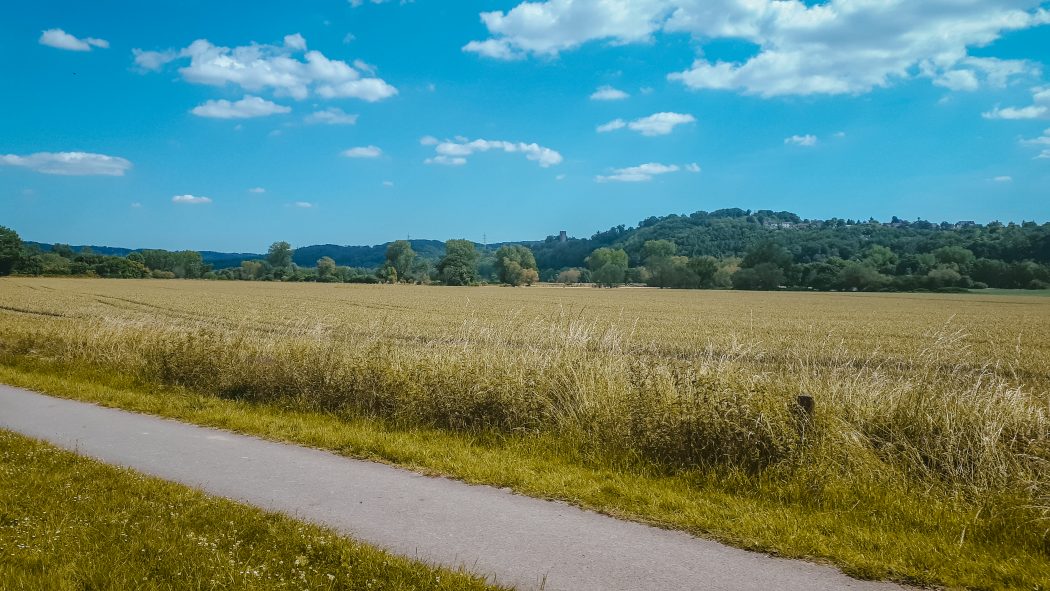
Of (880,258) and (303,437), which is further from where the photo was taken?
(880,258)

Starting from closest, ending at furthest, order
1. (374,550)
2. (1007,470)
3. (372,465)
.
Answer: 1. (374,550)
2. (1007,470)
3. (372,465)

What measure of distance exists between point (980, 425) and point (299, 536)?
7.01 metres

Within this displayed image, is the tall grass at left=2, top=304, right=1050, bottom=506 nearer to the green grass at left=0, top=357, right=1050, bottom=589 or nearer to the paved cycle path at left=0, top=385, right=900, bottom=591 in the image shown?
the green grass at left=0, top=357, right=1050, bottom=589

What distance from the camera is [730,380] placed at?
8102 mm

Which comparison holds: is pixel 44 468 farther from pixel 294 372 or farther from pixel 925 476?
pixel 925 476

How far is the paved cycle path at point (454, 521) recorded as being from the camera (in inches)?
195

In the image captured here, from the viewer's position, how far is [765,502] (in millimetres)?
6543

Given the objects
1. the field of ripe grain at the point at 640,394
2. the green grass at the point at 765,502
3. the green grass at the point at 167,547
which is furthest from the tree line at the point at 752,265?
the green grass at the point at 167,547

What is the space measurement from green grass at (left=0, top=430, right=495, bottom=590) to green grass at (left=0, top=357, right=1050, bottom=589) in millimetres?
2221

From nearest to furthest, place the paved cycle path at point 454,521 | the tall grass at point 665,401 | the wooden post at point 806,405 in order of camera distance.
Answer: the paved cycle path at point 454,521
the tall grass at point 665,401
the wooden post at point 806,405

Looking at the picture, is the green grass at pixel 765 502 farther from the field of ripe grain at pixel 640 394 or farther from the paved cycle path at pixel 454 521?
the field of ripe grain at pixel 640 394

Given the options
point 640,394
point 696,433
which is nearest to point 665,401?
point 640,394

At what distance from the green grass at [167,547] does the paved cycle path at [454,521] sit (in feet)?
A: 1.27

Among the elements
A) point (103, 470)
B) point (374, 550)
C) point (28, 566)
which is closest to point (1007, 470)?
point (374, 550)
